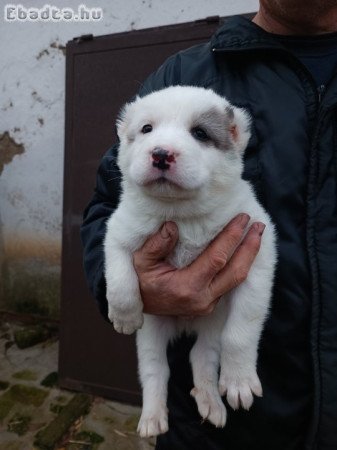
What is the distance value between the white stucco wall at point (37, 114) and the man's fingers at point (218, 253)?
2669 mm

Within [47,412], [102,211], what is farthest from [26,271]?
[102,211]

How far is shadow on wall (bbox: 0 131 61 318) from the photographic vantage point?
4.64 meters

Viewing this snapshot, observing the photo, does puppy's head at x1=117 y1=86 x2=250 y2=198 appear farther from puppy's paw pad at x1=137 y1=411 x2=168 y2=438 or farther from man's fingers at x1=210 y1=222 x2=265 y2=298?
puppy's paw pad at x1=137 y1=411 x2=168 y2=438

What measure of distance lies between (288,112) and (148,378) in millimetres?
1174

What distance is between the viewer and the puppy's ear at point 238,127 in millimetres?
1679

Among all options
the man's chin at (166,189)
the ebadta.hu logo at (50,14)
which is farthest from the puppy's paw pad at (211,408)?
the ebadta.hu logo at (50,14)

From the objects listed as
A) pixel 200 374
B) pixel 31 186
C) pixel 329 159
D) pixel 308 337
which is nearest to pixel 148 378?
pixel 200 374

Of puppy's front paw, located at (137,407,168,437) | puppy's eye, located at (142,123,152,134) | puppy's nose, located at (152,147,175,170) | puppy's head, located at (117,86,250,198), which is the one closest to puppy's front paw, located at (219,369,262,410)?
puppy's front paw, located at (137,407,168,437)

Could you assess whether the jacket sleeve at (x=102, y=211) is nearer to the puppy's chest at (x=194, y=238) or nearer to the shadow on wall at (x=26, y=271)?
the puppy's chest at (x=194, y=238)

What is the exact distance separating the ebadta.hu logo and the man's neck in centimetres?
241

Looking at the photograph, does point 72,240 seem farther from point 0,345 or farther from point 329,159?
point 329,159

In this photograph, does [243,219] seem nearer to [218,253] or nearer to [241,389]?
[218,253]

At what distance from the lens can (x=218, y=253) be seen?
152 cm

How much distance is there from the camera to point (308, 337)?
1.66 m
